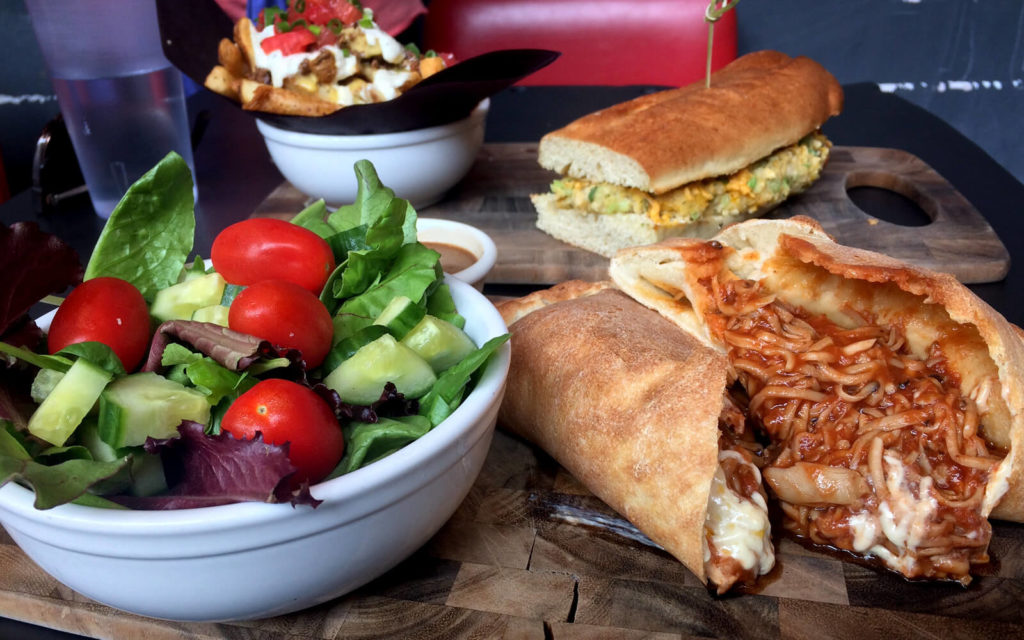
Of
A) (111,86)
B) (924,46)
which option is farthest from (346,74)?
(924,46)

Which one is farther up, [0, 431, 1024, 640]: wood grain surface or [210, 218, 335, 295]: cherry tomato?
[210, 218, 335, 295]: cherry tomato

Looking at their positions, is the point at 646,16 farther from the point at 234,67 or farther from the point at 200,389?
the point at 200,389

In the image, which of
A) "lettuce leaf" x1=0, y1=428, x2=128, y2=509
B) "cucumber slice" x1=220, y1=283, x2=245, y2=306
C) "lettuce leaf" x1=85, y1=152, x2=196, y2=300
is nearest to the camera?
"lettuce leaf" x1=0, y1=428, x2=128, y2=509

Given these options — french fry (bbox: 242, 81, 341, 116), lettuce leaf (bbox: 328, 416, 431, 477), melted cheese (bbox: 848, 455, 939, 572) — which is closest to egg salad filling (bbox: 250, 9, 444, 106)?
french fry (bbox: 242, 81, 341, 116)

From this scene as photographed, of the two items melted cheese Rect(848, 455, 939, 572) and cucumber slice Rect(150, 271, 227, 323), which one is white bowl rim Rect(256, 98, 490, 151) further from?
melted cheese Rect(848, 455, 939, 572)

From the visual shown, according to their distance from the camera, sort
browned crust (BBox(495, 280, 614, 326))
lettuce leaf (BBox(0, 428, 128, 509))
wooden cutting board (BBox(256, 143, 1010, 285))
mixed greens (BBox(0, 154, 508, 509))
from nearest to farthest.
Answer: lettuce leaf (BBox(0, 428, 128, 509)), mixed greens (BBox(0, 154, 508, 509)), browned crust (BBox(495, 280, 614, 326)), wooden cutting board (BBox(256, 143, 1010, 285))

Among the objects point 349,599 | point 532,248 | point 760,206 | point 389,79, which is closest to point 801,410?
point 349,599
